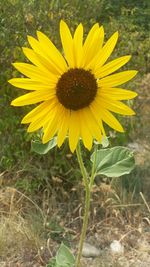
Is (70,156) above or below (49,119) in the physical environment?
below

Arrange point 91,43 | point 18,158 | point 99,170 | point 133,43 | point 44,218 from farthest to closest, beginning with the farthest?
point 133,43
point 18,158
point 44,218
point 99,170
point 91,43

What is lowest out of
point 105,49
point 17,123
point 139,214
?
point 139,214

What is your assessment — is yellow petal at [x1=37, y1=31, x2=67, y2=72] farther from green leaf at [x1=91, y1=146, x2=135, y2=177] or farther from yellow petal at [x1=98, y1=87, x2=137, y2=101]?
green leaf at [x1=91, y1=146, x2=135, y2=177]

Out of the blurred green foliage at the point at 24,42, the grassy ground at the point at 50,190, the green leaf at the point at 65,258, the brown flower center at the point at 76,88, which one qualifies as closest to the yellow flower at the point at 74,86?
the brown flower center at the point at 76,88

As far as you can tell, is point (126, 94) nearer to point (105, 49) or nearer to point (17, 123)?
point (105, 49)

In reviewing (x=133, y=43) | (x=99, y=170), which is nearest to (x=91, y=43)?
(x=99, y=170)

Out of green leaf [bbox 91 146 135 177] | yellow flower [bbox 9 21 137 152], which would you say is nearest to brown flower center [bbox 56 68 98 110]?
yellow flower [bbox 9 21 137 152]

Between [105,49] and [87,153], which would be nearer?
[105,49]

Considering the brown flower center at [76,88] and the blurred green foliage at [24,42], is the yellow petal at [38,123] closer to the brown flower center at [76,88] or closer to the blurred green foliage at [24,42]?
the brown flower center at [76,88]
